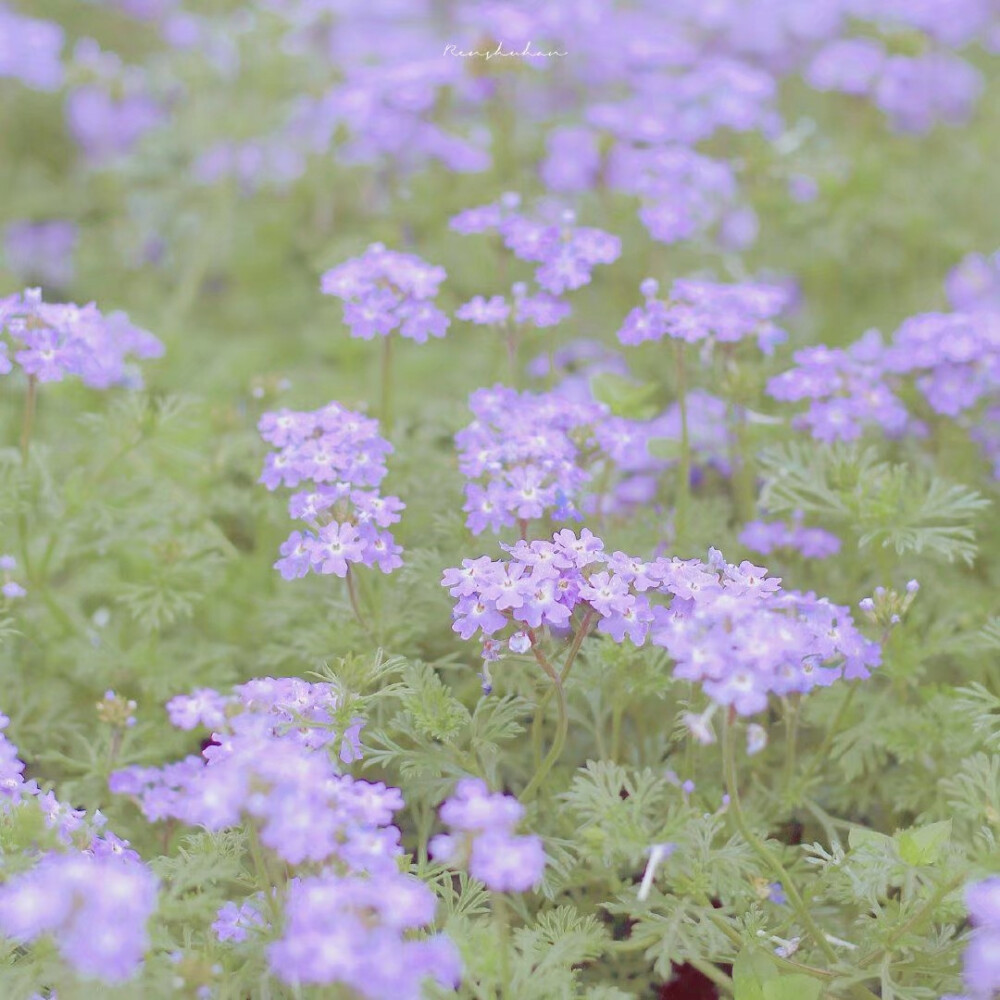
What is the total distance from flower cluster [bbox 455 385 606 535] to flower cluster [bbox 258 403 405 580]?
202mm

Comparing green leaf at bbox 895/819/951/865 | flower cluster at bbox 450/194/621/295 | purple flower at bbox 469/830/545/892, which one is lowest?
green leaf at bbox 895/819/951/865

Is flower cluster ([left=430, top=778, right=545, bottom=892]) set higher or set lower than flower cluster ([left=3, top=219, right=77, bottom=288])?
higher

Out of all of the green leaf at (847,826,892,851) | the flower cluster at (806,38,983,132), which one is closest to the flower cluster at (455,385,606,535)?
the green leaf at (847,826,892,851)

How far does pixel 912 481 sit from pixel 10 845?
2292 millimetres

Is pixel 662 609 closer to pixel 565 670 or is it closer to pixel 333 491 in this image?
pixel 565 670

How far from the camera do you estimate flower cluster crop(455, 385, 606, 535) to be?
280 centimetres

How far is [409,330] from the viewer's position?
126 inches

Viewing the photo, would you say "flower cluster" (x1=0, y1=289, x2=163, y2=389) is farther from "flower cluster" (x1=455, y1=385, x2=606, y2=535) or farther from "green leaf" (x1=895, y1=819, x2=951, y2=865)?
"green leaf" (x1=895, y1=819, x2=951, y2=865)

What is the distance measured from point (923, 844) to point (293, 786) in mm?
1209

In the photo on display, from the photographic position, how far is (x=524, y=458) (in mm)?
2883

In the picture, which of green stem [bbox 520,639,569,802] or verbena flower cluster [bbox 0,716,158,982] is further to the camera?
green stem [bbox 520,639,569,802]

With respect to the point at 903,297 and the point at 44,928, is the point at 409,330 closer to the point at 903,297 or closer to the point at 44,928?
the point at 44,928

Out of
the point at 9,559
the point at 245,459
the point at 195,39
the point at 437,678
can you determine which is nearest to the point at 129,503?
the point at 245,459

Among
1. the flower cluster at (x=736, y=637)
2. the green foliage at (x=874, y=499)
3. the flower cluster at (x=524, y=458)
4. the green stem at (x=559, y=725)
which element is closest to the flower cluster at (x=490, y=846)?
the flower cluster at (x=736, y=637)
